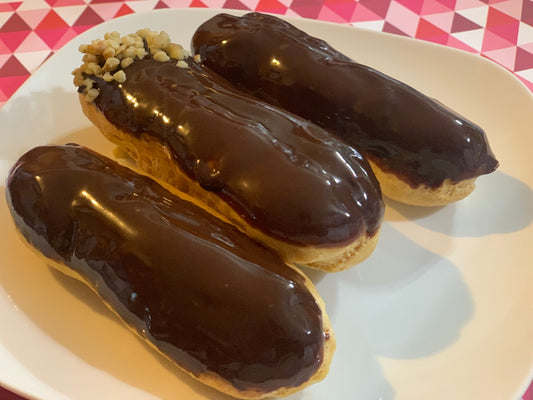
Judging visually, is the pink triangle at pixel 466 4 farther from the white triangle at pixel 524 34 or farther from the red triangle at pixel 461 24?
the white triangle at pixel 524 34

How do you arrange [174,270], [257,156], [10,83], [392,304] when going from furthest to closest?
[10,83], [392,304], [257,156], [174,270]

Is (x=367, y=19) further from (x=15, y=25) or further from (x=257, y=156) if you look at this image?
(x=15, y=25)

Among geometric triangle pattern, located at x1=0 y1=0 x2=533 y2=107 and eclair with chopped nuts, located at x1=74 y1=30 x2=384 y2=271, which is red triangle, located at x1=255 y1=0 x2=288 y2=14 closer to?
geometric triangle pattern, located at x1=0 y1=0 x2=533 y2=107

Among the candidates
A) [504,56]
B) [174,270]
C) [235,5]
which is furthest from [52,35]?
[504,56]

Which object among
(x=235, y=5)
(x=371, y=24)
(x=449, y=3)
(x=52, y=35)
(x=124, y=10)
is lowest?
(x=52, y=35)

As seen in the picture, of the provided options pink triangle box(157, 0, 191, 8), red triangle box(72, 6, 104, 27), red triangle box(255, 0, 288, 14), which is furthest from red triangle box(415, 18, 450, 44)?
red triangle box(72, 6, 104, 27)

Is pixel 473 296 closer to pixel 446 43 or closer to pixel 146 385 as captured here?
pixel 146 385

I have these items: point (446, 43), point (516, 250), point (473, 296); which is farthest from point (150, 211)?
point (446, 43)
